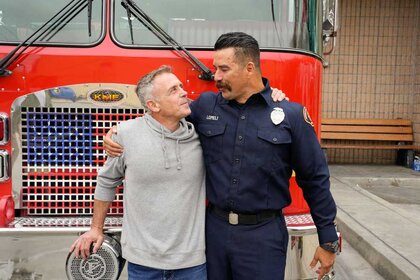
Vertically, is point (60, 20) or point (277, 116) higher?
point (60, 20)

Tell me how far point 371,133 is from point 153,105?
779 centimetres

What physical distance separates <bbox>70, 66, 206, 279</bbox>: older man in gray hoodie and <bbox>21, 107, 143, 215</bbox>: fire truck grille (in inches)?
20.3

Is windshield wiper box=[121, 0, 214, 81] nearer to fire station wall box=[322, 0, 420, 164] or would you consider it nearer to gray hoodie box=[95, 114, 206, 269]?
gray hoodie box=[95, 114, 206, 269]

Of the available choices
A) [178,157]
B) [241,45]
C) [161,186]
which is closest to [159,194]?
[161,186]

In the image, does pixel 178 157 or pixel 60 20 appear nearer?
pixel 178 157

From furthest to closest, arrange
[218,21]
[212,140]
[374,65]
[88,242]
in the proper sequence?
[374,65], [218,21], [88,242], [212,140]

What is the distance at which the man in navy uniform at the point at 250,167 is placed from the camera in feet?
6.73

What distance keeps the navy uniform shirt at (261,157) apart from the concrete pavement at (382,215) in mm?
1980

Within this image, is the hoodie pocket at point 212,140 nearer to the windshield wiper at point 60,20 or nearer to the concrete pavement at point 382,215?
the windshield wiper at point 60,20

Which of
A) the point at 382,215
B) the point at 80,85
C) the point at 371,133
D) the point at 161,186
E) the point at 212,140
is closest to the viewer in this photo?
the point at 161,186

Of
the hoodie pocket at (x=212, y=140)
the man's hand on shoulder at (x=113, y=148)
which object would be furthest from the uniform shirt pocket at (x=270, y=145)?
the man's hand on shoulder at (x=113, y=148)

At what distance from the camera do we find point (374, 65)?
9.18 metres

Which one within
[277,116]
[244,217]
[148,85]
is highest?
[148,85]

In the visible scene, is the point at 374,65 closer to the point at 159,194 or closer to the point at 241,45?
the point at 241,45
